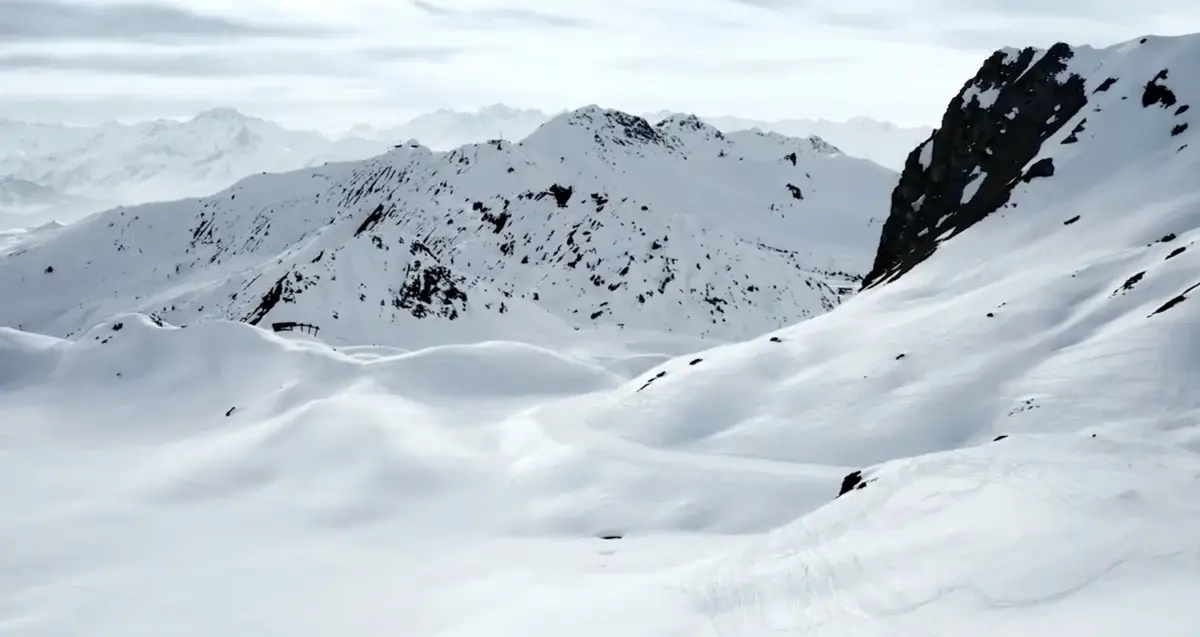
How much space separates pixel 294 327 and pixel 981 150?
44413 mm

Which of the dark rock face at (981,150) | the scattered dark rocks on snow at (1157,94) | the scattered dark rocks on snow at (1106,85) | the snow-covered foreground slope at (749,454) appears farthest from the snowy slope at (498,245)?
the scattered dark rocks on snow at (1157,94)

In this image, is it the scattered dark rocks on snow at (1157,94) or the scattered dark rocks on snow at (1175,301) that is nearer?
the scattered dark rocks on snow at (1175,301)

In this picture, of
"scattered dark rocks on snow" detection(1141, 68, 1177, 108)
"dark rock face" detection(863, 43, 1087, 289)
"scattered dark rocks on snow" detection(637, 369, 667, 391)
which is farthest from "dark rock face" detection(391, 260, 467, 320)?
"scattered dark rocks on snow" detection(1141, 68, 1177, 108)

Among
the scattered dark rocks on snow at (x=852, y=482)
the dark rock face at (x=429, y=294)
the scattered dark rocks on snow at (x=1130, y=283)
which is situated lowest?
the dark rock face at (x=429, y=294)

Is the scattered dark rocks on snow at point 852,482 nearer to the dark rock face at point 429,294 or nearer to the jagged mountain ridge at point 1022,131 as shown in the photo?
the jagged mountain ridge at point 1022,131

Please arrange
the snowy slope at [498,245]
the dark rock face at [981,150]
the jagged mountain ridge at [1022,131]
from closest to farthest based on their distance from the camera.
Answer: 1. the jagged mountain ridge at [1022,131]
2. the dark rock face at [981,150]
3. the snowy slope at [498,245]

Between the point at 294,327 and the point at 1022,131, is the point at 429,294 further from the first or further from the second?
the point at 1022,131

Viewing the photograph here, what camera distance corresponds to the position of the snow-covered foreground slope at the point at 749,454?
12273mm

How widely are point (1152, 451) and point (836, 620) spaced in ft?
28.6

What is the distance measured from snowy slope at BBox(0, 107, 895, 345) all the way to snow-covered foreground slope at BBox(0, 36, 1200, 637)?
2120cm

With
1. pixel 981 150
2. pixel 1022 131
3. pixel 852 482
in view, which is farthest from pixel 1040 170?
pixel 852 482

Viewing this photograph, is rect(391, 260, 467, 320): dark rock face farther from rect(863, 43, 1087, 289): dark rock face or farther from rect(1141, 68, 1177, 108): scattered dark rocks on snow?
rect(1141, 68, 1177, 108): scattered dark rocks on snow

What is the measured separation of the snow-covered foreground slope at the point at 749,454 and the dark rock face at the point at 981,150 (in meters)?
0.17

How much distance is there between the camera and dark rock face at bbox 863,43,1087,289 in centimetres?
3600
